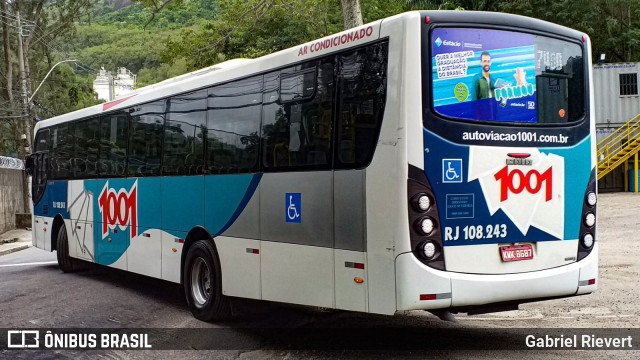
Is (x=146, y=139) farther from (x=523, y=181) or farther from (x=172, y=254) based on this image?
(x=523, y=181)

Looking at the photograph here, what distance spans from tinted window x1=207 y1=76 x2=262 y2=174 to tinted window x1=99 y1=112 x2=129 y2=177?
3179mm

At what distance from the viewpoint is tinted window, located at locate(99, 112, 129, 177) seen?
12.6m

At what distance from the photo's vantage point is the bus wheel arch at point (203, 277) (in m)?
9.53

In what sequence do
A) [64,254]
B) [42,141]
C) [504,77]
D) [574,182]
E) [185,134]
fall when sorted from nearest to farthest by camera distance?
[504,77], [574,182], [185,134], [64,254], [42,141]

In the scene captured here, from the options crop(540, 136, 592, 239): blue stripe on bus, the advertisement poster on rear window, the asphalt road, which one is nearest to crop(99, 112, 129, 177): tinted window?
the asphalt road

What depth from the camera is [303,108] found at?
7.89m

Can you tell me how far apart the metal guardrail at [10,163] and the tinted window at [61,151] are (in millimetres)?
17335

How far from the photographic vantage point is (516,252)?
712 centimetres

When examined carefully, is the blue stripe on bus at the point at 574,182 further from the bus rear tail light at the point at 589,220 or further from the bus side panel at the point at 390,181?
the bus side panel at the point at 390,181

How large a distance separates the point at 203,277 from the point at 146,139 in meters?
2.76

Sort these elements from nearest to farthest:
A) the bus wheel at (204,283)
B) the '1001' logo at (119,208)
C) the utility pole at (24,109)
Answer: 1. the bus wheel at (204,283)
2. the '1001' logo at (119,208)
3. the utility pole at (24,109)

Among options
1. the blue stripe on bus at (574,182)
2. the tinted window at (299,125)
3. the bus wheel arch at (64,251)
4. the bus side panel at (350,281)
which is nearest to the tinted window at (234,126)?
the tinted window at (299,125)

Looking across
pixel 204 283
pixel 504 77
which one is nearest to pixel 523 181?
pixel 504 77

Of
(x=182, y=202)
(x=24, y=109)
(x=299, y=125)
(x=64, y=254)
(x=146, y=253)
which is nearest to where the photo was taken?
(x=299, y=125)
